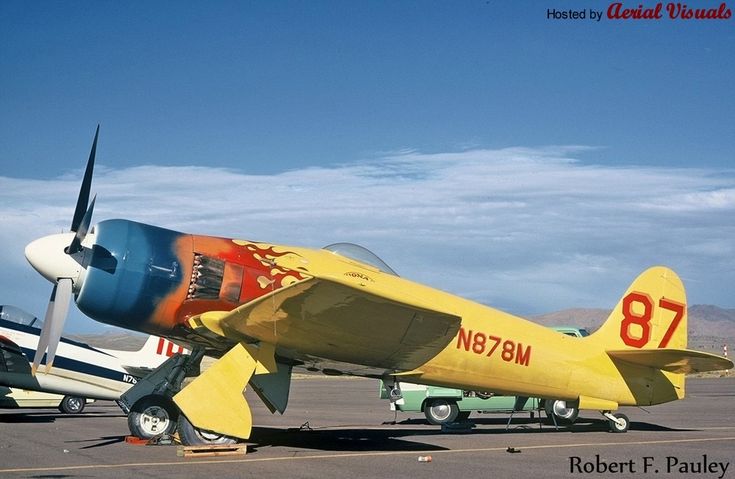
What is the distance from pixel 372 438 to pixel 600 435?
14.4ft

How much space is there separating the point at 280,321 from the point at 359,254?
2.88m

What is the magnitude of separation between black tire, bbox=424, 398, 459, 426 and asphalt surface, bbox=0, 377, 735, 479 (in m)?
0.43

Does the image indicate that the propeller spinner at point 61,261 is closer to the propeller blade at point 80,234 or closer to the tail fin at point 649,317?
the propeller blade at point 80,234

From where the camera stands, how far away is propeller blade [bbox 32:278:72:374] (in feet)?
42.0

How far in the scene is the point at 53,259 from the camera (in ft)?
41.7

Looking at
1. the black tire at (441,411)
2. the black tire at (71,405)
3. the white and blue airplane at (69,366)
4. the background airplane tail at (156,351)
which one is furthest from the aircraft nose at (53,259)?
the black tire at (71,405)

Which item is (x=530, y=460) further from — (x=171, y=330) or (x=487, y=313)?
(x=171, y=330)

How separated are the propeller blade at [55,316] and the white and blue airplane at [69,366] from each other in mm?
8769

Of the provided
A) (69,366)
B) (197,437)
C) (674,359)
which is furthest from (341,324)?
(69,366)

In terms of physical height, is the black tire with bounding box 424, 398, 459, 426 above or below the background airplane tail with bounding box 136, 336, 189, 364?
below

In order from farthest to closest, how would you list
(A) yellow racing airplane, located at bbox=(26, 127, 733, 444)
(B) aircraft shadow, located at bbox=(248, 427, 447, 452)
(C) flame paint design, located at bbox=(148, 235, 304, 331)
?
(B) aircraft shadow, located at bbox=(248, 427, 447, 452)
(C) flame paint design, located at bbox=(148, 235, 304, 331)
(A) yellow racing airplane, located at bbox=(26, 127, 733, 444)

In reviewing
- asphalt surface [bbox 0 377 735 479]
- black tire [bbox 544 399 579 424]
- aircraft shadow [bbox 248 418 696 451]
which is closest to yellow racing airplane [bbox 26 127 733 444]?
asphalt surface [bbox 0 377 735 479]

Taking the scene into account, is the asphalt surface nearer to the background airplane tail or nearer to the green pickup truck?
the green pickup truck

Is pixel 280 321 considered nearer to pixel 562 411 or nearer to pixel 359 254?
pixel 359 254
